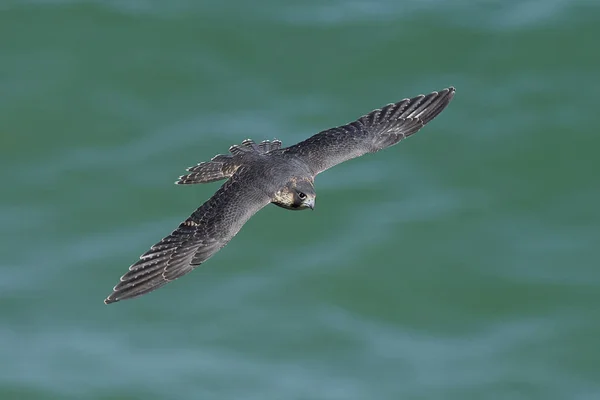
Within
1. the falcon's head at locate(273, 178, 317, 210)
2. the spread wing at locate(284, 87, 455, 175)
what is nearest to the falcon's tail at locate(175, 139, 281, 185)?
the spread wing at locate(284, 87, 455, 175)

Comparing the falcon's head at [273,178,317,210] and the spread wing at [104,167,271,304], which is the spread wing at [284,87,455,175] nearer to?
the falcon's head at [273,178,317,210]

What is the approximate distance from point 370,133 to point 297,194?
1.62 metres

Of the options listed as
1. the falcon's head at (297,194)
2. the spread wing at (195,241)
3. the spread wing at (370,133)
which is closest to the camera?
the spread wing at (195,241)

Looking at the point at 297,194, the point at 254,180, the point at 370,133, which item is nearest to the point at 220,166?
the point at 254,180

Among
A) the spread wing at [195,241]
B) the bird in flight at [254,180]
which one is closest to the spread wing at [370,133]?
the bird in flight at [254,180]

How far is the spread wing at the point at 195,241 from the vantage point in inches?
512

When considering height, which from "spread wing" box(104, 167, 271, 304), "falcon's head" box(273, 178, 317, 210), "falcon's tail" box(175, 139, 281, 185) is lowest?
"spread wing" box(104, 167, 271, 304)

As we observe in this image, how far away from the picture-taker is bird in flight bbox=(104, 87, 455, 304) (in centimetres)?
1316

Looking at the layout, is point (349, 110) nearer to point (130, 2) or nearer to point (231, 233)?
point (130, 2)

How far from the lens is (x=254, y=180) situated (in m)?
13.8

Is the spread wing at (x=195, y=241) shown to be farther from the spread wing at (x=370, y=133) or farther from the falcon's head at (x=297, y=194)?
the spread wing at (x=370, y=133)

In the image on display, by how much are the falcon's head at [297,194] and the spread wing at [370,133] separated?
46 centimetres

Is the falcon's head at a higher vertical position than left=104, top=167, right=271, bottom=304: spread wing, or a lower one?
higher

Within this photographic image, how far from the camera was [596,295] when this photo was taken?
632 inches
